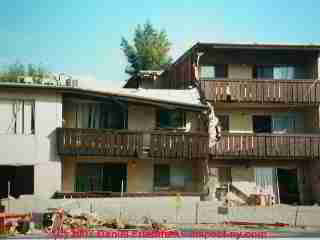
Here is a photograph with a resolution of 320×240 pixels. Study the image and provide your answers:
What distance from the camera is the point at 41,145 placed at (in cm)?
2853

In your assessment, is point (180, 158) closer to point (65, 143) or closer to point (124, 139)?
point (124, 139)

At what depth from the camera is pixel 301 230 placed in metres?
25.8

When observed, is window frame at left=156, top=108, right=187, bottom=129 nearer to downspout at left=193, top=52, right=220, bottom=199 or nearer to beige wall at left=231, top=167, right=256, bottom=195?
downspout at left=193, top=52, right=220, bottom=199

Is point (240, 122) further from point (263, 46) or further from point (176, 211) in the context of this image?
point (176, 211)

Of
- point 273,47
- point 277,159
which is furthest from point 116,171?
point 273,47

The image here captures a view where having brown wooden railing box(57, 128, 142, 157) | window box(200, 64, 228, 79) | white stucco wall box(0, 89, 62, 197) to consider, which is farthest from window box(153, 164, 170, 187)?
window box(200, 64, 228, 79)

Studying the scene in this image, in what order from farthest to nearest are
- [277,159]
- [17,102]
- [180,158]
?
1. [277,159]
2. [180,158]
3. [17,102]

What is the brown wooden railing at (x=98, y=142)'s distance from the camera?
93.9ft

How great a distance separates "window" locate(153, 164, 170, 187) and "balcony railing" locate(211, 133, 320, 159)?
277cm

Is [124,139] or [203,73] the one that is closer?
[124,139]

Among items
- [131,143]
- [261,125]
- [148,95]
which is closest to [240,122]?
[261,125]

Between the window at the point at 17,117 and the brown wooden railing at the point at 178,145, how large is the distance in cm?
632

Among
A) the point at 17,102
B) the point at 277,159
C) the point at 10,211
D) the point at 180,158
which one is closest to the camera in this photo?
the point at 10,211

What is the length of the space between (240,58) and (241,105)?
2965mm
